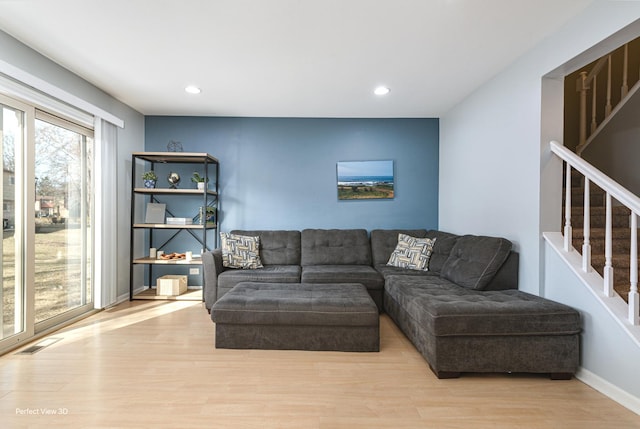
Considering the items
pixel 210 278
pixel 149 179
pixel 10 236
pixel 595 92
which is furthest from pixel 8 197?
pixel 595 92

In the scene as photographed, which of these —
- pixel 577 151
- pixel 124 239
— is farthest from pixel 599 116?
pixel 124 239

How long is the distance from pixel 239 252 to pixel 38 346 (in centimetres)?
196

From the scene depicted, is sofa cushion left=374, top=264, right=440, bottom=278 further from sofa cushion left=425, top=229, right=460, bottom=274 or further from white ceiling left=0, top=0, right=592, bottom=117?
white ceiling left=0, top=0, right=592, bottom=117

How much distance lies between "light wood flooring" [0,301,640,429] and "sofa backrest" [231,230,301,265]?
1.57 meters

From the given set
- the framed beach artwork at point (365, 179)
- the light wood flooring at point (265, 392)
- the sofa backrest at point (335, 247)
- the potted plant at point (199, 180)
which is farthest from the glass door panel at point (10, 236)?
the framed beach artwork at point (365, 179)

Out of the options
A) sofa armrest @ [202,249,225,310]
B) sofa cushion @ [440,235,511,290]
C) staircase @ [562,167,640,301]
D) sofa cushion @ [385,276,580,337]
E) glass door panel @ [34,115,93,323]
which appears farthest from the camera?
sofa armrest @ [202,249,225,310]

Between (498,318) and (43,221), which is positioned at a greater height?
(43,221)

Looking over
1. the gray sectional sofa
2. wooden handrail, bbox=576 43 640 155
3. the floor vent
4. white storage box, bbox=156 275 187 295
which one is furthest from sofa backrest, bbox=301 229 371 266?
wooden handrail, bbox=576 43 640 155

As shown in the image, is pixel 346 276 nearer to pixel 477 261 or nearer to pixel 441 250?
pixel 441 250

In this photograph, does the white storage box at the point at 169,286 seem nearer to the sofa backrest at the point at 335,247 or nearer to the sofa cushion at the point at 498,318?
the sofa backrest at the point at 335,247

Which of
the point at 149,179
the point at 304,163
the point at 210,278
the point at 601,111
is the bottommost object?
the point at 210,278

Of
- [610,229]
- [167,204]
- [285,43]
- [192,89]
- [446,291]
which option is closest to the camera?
[610,229]

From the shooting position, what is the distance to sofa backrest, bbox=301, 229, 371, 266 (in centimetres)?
424

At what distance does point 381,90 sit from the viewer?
3.64 m
